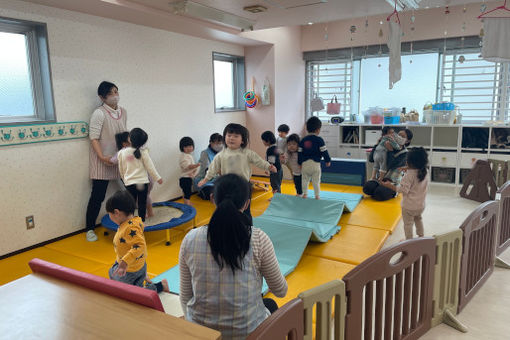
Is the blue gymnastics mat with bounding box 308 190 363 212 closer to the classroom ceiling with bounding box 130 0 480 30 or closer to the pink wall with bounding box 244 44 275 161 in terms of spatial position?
the pink wall with bounding box 244 44 275 161

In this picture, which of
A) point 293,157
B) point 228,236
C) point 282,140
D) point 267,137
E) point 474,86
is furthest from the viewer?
point 474,86

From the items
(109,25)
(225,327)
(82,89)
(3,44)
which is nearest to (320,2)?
(109,25)

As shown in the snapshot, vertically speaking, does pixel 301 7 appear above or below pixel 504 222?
above

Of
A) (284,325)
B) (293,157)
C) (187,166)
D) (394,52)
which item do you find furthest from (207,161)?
(284,325)

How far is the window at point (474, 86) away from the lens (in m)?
6.41

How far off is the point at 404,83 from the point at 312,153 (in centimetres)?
350

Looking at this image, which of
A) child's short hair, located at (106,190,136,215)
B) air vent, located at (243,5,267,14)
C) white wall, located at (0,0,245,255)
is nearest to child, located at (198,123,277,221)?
child's short hair, located at (106,190,136,215)

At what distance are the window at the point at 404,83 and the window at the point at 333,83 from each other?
0.23 meters

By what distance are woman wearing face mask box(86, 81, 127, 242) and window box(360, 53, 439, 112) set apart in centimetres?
527

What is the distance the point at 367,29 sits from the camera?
7.25 meters

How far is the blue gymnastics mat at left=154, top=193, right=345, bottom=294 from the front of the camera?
3340 millimetres

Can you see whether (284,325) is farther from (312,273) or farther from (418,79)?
(418,79)

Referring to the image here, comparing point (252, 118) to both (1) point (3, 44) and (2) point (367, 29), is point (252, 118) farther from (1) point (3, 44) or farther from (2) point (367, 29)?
(1) point (3, 44)

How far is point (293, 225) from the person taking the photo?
395 centimetres
